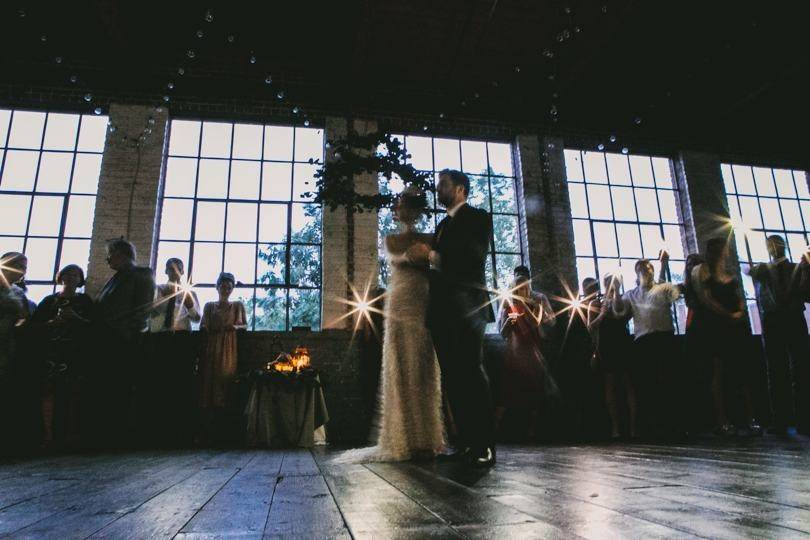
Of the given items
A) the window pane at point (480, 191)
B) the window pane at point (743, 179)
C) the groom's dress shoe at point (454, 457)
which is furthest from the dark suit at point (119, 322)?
the window pane at point (743, 179)

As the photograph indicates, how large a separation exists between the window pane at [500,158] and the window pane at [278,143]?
9.72 ft

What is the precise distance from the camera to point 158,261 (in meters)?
6.70

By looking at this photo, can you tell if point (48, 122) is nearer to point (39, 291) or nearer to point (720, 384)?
point (39, 291)

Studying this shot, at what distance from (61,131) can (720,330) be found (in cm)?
784

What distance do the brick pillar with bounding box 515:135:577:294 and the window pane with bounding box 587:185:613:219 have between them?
0.45 m

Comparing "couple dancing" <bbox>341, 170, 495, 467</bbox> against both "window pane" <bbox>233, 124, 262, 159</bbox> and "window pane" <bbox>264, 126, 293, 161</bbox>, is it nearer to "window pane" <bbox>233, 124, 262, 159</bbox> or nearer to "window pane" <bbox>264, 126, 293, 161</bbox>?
"window pane" <bbox>264, 126, 293, 161</bbox>

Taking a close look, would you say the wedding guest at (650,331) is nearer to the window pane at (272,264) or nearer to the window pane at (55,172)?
the window pane at (272,264)

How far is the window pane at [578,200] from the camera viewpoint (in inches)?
311

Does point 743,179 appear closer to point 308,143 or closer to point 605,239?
point 605,239

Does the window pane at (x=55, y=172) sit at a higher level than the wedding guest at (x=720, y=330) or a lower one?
higher

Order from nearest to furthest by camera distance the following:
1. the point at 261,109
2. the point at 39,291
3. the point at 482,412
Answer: the point at 482,412
the point at 39,291
the point at 261,109

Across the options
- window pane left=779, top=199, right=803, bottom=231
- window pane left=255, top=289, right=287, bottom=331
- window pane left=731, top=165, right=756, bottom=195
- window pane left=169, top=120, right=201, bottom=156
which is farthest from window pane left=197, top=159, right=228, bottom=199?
window pane left=779, top=199, right=803, bottom=231

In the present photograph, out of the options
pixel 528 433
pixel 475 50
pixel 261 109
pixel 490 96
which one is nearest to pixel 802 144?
pixel 490 96

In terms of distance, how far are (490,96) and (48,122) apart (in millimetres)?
6012
